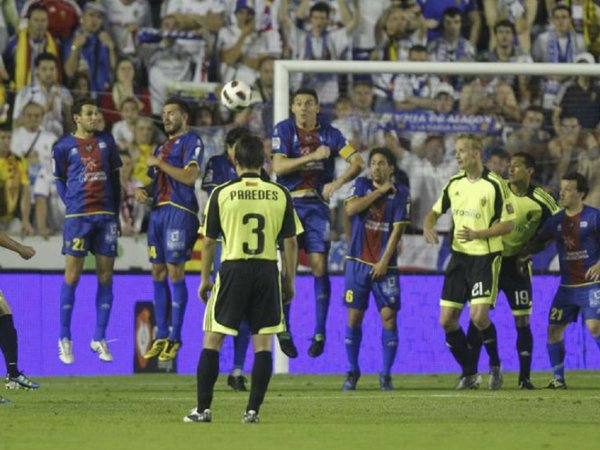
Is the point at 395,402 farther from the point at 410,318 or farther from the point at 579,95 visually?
the point at 579,95

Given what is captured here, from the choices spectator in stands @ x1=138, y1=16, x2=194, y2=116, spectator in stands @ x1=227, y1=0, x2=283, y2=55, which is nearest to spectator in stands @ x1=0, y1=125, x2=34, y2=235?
spectator in stands @ x1=138, y1=16, x2=194, y2=116

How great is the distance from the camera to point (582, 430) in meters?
9.96

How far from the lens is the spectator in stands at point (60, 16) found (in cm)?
2055

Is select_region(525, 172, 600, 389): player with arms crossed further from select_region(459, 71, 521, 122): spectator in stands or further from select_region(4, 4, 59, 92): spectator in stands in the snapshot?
select_region(4, 4, 59, 92): spectator in stands

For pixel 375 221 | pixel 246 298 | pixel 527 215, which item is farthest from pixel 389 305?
pixel 246 298

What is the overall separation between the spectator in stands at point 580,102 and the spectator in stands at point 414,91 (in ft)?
5.23

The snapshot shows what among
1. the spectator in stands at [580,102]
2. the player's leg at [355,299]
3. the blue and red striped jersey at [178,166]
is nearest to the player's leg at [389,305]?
the player's leg at [355,299]

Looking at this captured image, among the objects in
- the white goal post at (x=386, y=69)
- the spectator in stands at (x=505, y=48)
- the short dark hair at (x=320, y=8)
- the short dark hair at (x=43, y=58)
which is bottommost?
the white goal post at (x=386, y=69)

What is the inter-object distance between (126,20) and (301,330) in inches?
216

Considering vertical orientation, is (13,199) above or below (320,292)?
above

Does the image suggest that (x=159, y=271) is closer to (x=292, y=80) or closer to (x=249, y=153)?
(x=292, y=80)

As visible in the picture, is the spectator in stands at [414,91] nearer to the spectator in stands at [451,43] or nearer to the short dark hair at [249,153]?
the spectator in stands at [451,43]

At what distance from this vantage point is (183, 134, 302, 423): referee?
10273mm

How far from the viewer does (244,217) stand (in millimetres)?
10281
